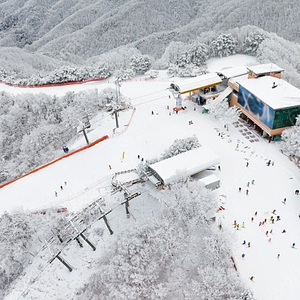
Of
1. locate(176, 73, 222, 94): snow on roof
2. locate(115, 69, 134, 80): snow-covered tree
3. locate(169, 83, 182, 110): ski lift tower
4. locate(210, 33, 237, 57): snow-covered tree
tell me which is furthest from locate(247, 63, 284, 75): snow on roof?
locate(115, 69, 134, 80): snow-covered tree

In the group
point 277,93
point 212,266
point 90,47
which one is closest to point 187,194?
point 212,266

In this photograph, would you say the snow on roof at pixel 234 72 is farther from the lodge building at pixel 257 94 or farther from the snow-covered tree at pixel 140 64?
the snow-covered tree at pixel 140 64

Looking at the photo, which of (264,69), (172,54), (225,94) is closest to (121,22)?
(172,54)

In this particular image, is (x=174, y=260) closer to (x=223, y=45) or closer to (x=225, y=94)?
(x=225, y=94)

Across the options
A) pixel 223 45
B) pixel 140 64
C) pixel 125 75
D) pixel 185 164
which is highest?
pixel 185 164

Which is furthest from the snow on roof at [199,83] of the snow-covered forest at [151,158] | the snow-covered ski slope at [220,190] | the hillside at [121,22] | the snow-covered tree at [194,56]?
the hillside at [121,22]

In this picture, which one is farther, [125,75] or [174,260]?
[125,75]

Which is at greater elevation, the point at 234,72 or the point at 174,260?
the point at 234,72
